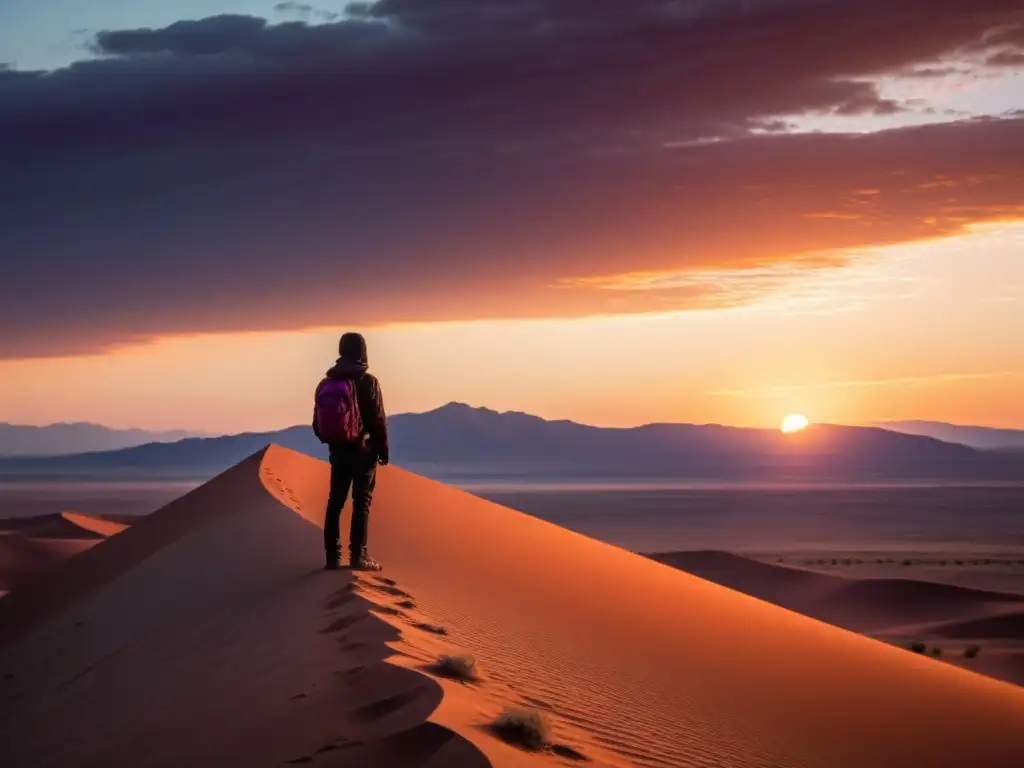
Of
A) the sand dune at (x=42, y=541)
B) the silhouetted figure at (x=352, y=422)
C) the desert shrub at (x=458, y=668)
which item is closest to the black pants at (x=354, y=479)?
the silhouetted figure at (x=352, y=422)

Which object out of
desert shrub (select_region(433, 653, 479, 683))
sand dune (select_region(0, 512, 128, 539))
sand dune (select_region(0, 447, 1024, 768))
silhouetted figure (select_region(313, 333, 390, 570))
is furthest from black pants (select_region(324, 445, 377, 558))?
sand dune (select_region(0, 512, 128, 539))

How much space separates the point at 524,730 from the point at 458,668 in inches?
39.9

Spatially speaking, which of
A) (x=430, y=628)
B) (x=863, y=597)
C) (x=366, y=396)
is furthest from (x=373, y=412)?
(x=863, y=597)

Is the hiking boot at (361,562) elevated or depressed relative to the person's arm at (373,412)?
depressed

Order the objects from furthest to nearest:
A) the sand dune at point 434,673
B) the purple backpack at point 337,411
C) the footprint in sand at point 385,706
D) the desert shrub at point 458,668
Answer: the purple backpack at point 337,411 < the desert shrub at point 458,668 < the sand dune at point 434,673 < the footprint in sand at point 385,706

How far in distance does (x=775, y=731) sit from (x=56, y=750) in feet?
13.1

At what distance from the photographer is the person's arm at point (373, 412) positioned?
8.40m

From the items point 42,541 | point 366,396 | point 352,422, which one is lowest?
point 42,541

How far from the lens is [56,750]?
638cm

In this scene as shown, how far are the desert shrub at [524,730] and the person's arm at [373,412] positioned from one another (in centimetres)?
362

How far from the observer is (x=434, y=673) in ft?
19.0

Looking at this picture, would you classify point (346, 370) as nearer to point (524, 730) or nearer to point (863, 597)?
point (524, 730)

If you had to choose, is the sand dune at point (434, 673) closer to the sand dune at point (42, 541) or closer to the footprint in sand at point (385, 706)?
the footprint in sand at point (385, 706)

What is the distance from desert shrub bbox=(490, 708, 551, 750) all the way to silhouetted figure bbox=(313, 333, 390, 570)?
11.5 feet
